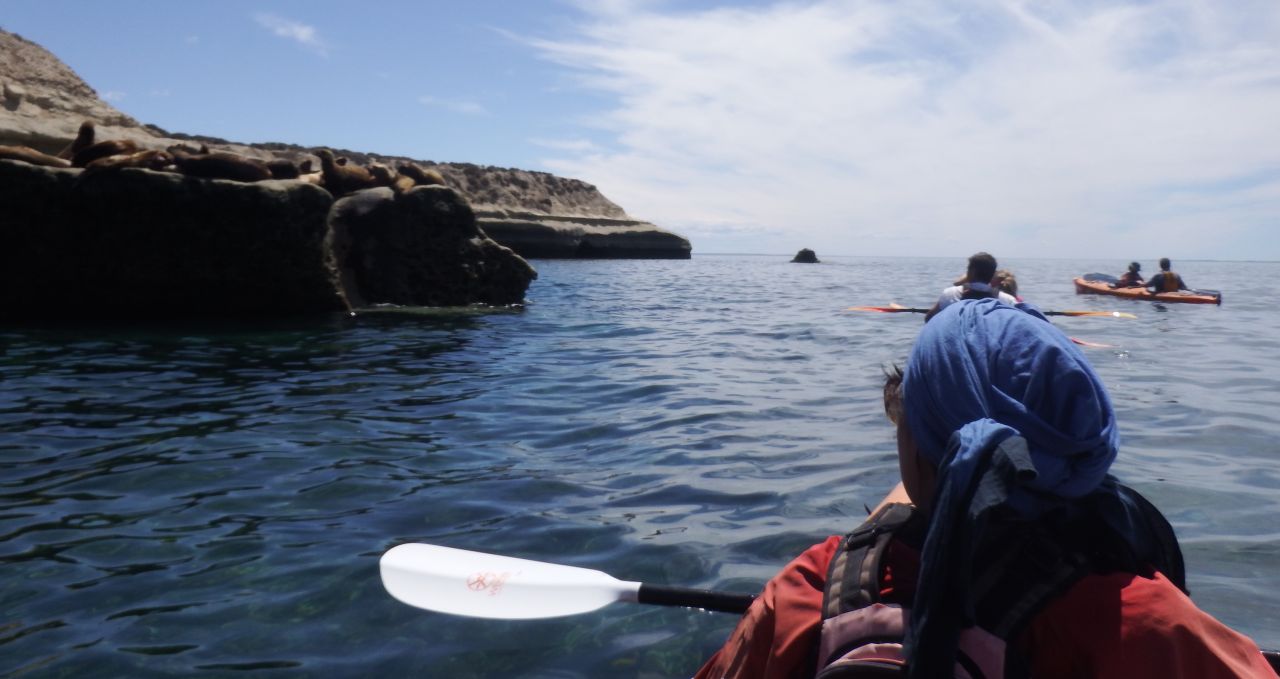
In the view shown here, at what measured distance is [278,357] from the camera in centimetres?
1048

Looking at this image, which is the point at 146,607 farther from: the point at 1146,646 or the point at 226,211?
the point at 226,211

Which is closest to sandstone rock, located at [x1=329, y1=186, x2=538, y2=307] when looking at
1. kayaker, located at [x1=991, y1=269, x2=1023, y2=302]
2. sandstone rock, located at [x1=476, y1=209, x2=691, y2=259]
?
kayaker, located at [x1=991, y1=269, x2=1023, y2=302]

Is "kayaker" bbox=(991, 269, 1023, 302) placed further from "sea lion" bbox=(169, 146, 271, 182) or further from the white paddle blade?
"sea lion" bbox=(169, 146, 271, 182)

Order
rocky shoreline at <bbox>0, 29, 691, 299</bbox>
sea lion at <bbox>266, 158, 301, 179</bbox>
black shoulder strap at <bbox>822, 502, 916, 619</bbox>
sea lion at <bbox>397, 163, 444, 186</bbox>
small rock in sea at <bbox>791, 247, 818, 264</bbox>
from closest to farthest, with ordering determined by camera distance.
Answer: black shoulder strap at <bbox>822, 502, 916, 619</bbox>
sea lion at <bbox>266, 158, 301, 179</bbox>
sea lion at <bbox>397, 163, 444, 186</bbox>
rocky shoreline at <bbox>0, 29, 691, 299</bbox>
small rock in sea at <bbox>791, 247, 818, 264</bbox>

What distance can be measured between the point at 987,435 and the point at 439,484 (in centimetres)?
467

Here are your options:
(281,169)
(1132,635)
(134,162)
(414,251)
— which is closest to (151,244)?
(134,162)

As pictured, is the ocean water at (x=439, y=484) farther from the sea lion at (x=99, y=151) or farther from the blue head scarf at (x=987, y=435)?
the sea lion at (x=99, y=151)

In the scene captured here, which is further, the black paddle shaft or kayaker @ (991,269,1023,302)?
kayaker @ (991,269,1023,302)

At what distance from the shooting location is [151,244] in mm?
13211

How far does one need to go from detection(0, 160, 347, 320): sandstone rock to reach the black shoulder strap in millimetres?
13558

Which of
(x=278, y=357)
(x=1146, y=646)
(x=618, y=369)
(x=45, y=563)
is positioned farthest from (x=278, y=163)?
(x=1146, y=646)

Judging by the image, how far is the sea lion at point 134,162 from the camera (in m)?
12.9

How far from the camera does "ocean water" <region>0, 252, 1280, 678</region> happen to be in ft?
12.0

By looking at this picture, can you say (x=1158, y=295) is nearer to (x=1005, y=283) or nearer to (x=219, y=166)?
(x=1005, y=283)
